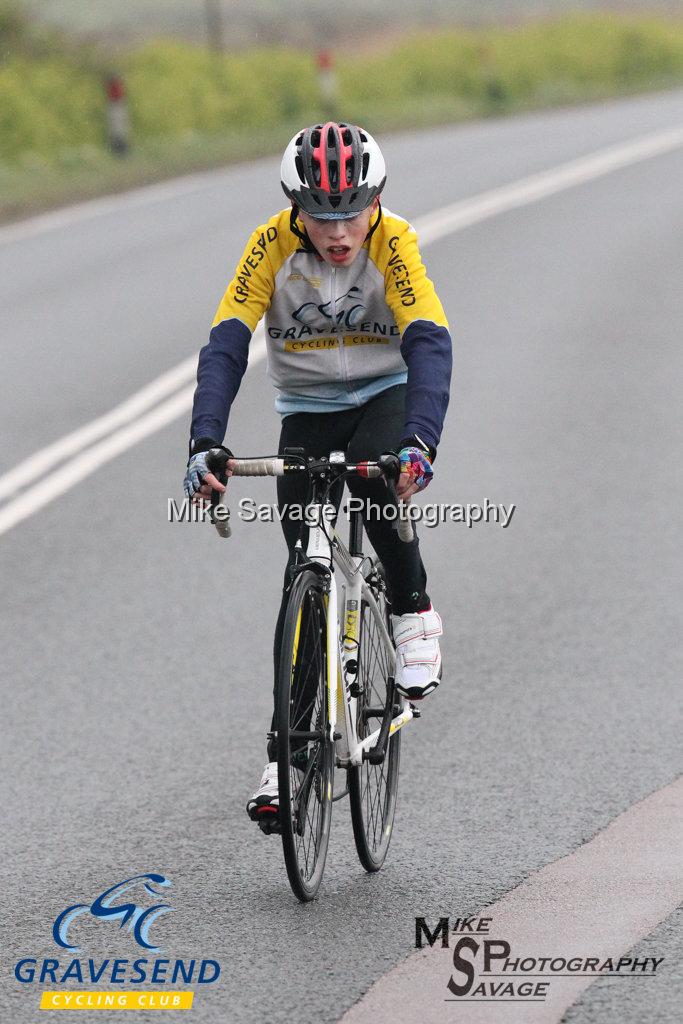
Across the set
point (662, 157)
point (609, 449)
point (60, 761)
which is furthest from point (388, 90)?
point (60, 761)

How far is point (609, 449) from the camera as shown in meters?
10.5

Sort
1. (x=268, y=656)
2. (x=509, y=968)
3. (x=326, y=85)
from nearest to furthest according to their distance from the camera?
1. (x=509, y=968)
2. (x=268, y=656)
3. (x=326, y=85)

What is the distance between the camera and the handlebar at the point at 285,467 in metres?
4.77

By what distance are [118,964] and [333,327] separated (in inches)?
76.5

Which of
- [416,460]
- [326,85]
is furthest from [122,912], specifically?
[326,85]

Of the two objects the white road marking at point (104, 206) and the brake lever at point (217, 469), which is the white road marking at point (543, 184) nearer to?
the white road marking at point (104, 206)

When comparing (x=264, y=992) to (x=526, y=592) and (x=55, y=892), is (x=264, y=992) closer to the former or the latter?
(x=55, y=892)

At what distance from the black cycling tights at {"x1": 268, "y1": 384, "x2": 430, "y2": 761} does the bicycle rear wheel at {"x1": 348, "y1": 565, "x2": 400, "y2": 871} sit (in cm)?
10

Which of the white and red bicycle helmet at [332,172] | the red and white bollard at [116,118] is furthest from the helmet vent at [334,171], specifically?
the red and white bollard at [116,118]

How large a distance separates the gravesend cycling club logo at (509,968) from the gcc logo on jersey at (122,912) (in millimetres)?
743

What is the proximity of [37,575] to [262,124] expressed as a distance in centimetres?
2280

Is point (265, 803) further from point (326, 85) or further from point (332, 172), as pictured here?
point (326, 85)

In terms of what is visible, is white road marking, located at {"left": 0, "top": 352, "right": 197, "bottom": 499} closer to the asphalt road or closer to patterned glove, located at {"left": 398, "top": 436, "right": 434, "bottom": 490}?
the asphalt road

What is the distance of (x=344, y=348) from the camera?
525 cm
